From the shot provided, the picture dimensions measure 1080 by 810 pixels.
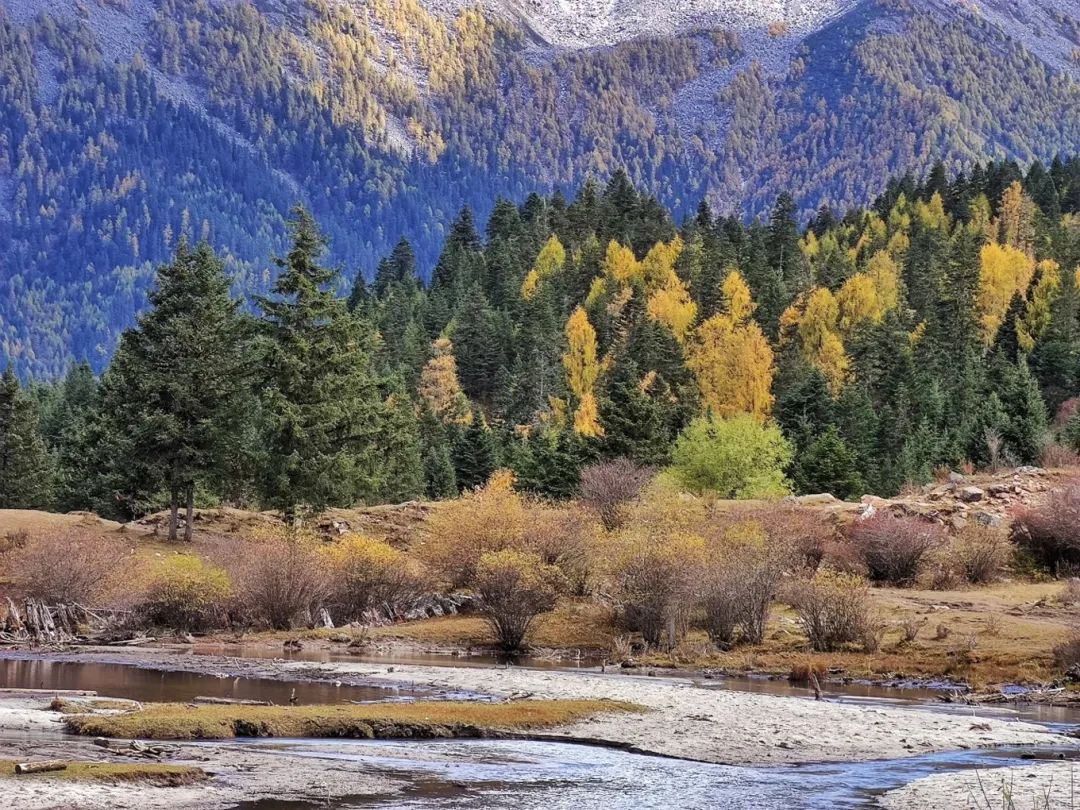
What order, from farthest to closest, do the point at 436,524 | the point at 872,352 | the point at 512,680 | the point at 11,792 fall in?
the point at 872,352 < the point at 436,524 < the point at 512,680 < the point at 11,792

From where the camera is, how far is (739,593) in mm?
48688

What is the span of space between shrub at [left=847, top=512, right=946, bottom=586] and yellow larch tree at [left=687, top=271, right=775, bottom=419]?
58.7 metres

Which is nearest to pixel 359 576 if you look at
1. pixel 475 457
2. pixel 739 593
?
pixel 739 593

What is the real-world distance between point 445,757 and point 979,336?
116 m

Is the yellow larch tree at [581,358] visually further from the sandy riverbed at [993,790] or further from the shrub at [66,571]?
the sandy riverbed at [993,790]

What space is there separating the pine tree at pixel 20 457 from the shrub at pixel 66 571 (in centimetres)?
5163

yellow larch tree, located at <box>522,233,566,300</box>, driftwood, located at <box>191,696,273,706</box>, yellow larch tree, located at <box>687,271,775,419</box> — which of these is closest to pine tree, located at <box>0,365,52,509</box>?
yellow larch tree, located at <box>687,271,775,419</box>

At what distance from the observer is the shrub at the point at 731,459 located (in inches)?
3435

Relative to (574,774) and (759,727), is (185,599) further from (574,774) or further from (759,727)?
(574,774)

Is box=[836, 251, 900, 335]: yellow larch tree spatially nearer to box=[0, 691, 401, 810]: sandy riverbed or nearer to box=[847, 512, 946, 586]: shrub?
A: box=[847, 512, 946, 586]: shrub

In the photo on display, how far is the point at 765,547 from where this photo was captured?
52.2 meters

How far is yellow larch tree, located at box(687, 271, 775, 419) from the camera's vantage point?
410ft

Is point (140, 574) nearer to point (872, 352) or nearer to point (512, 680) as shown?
point (512, 680)

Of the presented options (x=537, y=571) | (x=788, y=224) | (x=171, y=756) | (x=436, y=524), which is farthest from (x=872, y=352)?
(x=171, y=756)
